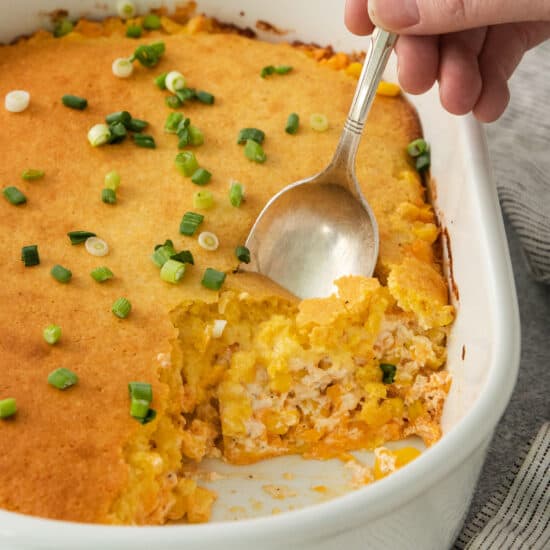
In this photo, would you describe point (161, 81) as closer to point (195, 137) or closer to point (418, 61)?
point (195, 137)

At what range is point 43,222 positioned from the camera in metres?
2.58

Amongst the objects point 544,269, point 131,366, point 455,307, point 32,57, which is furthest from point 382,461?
Result: point 32,57

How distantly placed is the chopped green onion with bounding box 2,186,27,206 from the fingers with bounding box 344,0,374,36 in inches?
45.0

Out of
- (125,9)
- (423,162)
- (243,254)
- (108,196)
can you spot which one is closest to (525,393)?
(423,162)

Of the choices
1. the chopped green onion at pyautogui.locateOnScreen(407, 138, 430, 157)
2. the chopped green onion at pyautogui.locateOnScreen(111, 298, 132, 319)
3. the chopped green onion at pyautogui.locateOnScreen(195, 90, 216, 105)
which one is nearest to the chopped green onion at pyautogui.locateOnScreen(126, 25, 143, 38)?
the chopped green onion at pyautogui.locateOnScreen(195, 90, 216, 105)

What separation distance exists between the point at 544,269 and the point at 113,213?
1.51 metres

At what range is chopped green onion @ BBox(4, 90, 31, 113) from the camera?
114 inches

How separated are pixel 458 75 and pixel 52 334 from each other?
56.5 inches

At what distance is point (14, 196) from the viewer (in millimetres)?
2604

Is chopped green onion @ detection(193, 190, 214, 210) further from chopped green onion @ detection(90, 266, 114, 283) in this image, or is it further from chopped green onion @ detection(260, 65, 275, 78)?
chopped green onion @ detection(260, 65, 275, 78)

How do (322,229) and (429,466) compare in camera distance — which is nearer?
(429,466)

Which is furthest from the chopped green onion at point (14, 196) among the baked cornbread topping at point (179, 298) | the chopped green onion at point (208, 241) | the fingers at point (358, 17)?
the fingers at point (358, 17)

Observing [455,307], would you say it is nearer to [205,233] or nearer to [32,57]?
[205,233]

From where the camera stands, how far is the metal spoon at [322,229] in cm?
261
